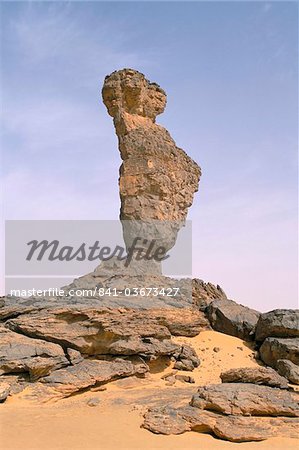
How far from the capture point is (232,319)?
17.7m

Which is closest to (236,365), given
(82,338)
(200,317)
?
(200,317)

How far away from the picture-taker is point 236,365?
15.2 m

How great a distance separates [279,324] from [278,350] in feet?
4.12

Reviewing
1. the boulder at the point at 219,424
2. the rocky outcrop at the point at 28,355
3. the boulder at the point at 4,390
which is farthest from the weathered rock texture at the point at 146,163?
the boulder at the point at 219,424

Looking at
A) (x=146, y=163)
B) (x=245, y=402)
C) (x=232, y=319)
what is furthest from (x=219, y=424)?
(x=146, y=163)

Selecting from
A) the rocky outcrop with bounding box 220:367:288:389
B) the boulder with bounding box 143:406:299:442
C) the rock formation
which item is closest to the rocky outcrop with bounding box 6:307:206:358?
the rock formation

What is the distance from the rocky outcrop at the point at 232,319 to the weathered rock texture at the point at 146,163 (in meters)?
3.61

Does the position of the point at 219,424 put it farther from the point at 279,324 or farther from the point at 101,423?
the point at 279,324

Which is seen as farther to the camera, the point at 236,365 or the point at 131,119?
the point at 131,119

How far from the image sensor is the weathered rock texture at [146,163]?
18.9 m

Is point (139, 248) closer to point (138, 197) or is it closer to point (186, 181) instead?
point (138, 197)

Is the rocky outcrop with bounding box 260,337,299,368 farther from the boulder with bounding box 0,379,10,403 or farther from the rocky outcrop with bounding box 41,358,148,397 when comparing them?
the boulder with bounding box 0,379,10,403

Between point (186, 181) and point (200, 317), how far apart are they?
21.6 feet

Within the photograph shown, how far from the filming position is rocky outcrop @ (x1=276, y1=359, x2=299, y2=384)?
13.8m
